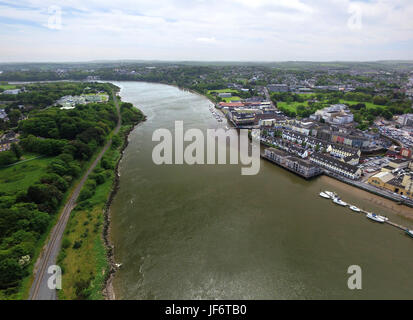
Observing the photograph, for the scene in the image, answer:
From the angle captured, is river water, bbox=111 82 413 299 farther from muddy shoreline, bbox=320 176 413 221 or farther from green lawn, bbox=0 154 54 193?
green lawn, bbox=0 154 54 193

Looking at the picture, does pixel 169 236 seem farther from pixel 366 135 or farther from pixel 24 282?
pixel 366 135

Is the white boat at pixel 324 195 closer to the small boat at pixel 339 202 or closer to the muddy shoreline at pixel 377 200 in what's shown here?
the small boat at pixel 339 202

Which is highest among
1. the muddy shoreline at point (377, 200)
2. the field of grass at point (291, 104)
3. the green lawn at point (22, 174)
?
the field of grass at point (291, 104)

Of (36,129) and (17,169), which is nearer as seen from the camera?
(17,169)

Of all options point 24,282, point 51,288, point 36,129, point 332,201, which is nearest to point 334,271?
point 332,201

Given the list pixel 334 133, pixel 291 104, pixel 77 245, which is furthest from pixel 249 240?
pixel 291 104

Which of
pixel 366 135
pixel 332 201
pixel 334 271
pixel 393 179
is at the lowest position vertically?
pixel 334 271

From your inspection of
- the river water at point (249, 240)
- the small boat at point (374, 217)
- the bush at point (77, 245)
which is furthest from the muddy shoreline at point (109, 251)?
the small boat at point (374, 217)
